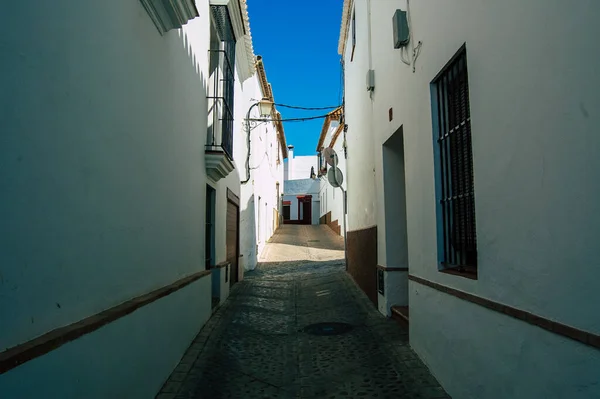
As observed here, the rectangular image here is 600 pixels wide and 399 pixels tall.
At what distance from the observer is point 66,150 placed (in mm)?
2207

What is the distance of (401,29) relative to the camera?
4777mm

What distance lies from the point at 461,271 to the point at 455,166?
2.94 feet

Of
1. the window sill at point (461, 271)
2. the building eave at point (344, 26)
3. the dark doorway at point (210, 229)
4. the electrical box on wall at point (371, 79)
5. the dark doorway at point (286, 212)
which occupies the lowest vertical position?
the window sill at point (461, 271)

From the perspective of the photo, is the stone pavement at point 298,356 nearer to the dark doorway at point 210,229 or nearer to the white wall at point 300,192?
the dark doorway at point 210,229

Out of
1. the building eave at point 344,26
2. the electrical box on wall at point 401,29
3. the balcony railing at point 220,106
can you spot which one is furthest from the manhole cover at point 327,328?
the building eave at point 344,26

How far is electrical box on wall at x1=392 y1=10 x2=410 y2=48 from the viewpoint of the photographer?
4750 mm

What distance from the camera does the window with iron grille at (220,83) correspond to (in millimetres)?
6711

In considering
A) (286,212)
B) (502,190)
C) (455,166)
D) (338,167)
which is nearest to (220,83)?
(455,166)

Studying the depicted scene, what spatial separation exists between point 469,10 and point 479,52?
371mm

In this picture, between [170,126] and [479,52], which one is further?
[170,126]

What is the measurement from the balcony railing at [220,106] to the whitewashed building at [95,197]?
130 centimetres

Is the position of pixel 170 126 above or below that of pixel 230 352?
above

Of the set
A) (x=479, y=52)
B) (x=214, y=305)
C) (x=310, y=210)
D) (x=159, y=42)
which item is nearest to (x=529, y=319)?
(x=479, y=52)

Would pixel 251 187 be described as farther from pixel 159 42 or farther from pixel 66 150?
pixel 66 150
